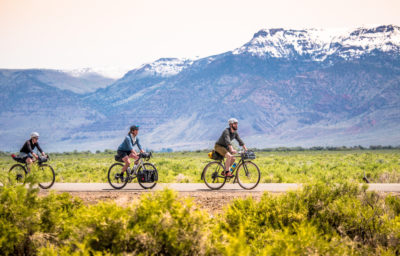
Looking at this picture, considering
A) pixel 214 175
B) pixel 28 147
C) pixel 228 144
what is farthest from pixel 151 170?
pixel 28 147

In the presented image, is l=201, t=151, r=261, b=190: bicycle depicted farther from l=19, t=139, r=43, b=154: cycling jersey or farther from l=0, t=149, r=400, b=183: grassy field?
l=19, t=139, r=43, b=154: cycling jersey

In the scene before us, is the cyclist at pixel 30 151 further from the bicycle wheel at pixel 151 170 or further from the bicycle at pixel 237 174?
the bicycle at pixel 237 174

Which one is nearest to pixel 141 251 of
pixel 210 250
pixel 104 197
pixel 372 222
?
pixel 210 250

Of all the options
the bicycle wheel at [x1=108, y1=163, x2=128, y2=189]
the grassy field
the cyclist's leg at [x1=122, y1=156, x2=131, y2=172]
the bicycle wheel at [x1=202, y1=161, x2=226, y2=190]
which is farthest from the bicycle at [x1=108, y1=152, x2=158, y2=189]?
the grassy field

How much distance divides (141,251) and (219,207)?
4.79 meters

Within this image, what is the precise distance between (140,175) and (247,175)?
3126mm

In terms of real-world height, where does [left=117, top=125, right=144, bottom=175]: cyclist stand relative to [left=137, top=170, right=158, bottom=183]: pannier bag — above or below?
above

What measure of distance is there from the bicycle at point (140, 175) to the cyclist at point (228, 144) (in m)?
2.09

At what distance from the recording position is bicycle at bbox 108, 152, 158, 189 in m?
14.9

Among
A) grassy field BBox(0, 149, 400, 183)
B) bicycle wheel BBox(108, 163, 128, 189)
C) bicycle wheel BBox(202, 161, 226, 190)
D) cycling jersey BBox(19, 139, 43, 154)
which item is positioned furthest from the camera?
grassy field BBox(0, 149, 400, 183)

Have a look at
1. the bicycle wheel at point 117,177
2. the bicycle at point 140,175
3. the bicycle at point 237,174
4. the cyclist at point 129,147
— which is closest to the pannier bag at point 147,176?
the bicycle at point 140,175

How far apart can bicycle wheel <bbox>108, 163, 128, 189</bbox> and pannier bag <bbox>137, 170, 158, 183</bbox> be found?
1.80ft

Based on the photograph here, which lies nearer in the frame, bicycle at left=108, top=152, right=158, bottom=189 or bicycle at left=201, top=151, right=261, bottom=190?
bicycle at left=201, top=151, right=261, bottom=190

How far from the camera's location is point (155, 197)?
254 inches
